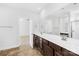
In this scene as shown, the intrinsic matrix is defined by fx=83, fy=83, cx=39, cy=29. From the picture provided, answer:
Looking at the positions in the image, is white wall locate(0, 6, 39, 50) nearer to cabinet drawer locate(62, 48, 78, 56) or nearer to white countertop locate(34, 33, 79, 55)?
white countertop locate(34, 33, 79, 55)

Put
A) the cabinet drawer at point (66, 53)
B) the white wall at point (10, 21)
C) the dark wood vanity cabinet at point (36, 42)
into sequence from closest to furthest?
the cabinet drawer at point (66, 53) → the white wall at point (10, 21) → the dark wood vanity cabinet at point (36, 42)

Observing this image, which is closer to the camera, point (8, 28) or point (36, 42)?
point (8, 28)

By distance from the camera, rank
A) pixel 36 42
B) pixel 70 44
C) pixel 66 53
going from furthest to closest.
Result: 1. pixel 36 42
2. pixel 70 44
3. pixel 66 53

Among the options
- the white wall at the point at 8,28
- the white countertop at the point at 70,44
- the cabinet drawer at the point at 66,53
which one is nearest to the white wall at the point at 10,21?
the white wall at the point at 8,28

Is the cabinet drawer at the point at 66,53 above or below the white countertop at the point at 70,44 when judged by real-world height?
below

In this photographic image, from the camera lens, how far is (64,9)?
1644 millimetres

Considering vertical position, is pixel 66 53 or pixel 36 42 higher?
pixel 66 53

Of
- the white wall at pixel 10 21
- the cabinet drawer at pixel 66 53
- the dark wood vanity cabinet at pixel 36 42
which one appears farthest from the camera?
the dark wood vanity cabinet at pixel 36 42

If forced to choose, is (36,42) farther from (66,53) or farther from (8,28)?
(66,53)

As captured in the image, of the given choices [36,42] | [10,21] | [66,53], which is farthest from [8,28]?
[36,42]

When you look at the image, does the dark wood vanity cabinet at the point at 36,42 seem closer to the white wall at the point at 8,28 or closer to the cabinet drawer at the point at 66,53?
the white wall at the point at 8,28

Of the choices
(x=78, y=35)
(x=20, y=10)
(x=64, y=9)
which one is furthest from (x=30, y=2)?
(x=78, y=35)

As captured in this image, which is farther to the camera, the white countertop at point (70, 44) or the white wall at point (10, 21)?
the white wall at point (10, 21)

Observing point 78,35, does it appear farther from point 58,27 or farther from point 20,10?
point 20,10
